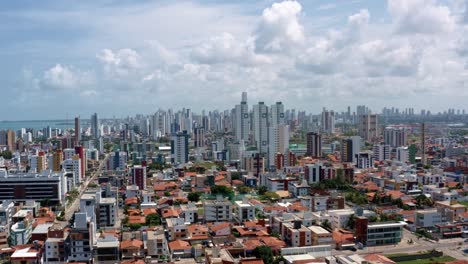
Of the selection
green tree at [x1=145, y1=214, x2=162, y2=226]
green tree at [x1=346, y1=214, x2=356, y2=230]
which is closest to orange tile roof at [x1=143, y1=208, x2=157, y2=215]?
green tree at [x1=145, y1=214, x2=162, y2=226]

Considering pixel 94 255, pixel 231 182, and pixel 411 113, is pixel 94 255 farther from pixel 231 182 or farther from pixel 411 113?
pixel 411 113

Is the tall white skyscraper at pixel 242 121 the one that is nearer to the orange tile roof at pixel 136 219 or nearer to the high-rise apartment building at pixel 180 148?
the high-rise apartment building at pixel 180 148

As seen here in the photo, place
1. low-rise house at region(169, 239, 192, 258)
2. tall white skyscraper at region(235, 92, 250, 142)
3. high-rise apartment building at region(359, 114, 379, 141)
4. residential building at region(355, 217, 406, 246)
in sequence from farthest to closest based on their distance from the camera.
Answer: high-rise apartment building at region(359, 114, 379, 141), tall white skyscraper at region(235, 92, 250, 142), residential building at region(355, 217, 406, 246), low-rise house at region(169, 239, 192, 258)

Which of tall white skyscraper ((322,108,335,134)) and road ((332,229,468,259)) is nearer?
road ((332,229,468,259))

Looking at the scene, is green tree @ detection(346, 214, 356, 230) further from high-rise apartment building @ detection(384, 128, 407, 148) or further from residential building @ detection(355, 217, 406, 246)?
high-rise apartment building @ detection(384, 128, 407, 148)

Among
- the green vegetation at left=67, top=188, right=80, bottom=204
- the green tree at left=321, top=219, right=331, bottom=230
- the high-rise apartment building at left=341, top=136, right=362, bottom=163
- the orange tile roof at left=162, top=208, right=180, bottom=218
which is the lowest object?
the green vegetation at left=67, top=188, right=80, bottom=204

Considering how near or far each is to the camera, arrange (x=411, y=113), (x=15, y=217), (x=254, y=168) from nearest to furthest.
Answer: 1. (x=15, y=217)
2. (x=254, y=168)
3. (x=411, y=113)

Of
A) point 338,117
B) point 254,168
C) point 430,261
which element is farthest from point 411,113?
point 430,261
